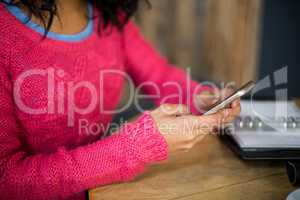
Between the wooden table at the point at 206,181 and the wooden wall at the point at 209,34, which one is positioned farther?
the wooden wall at the point at 209,34

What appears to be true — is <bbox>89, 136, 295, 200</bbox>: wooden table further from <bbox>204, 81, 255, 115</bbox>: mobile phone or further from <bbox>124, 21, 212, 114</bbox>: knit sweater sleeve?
<bbox>124, 21, 212, 114</bbox>: knit sweater sleeve

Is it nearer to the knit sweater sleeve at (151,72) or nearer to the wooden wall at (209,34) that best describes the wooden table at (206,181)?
the knit sweater sleeve at (151,72)

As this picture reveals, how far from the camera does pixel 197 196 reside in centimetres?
58

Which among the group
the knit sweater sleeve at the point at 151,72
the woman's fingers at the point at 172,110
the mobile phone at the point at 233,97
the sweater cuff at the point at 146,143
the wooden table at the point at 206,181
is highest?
the knit sweater sleeve at the point at 151,72

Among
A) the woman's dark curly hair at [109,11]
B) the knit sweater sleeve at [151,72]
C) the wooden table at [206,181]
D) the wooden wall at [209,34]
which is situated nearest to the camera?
the wooden table at [206,181]

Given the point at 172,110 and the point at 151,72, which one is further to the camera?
the point at 151,72

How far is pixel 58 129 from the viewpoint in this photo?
0.73 m

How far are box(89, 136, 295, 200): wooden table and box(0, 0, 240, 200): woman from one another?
3 cm

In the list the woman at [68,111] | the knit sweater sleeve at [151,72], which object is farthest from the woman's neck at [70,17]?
the knit sweater sleeve at [151,72]

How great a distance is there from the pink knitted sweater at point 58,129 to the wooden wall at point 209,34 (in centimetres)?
66

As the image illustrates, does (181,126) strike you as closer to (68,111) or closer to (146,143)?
(146,143)

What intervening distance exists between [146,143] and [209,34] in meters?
1.66

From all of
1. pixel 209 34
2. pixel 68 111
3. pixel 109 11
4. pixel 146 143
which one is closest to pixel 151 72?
pixel 109 11

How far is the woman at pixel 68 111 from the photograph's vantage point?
0.60 m
